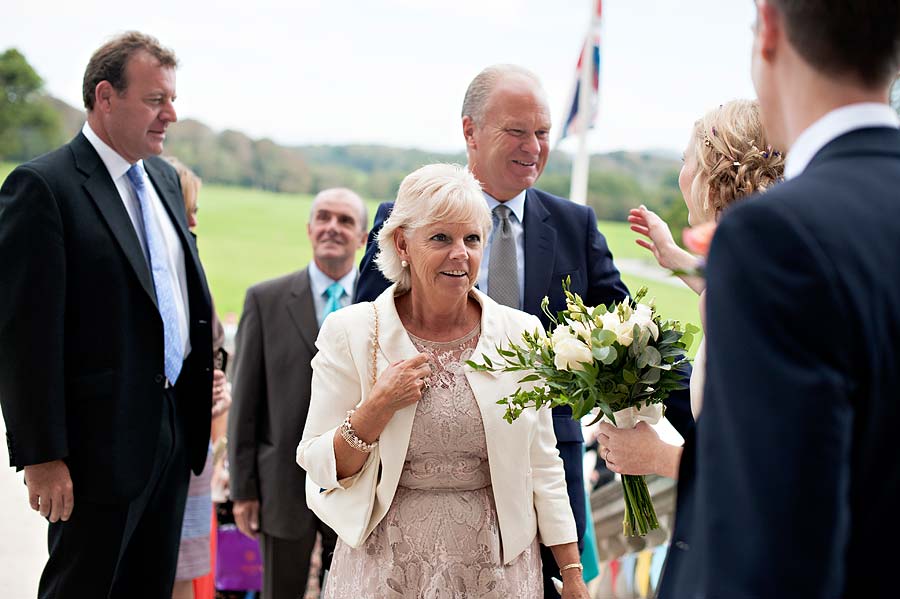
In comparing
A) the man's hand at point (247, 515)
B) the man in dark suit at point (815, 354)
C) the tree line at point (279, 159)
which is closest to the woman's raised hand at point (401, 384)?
the man in dark suit at point (815, 354)

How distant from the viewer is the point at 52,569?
309 centimetres

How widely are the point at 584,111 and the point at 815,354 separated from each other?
7.43 meters

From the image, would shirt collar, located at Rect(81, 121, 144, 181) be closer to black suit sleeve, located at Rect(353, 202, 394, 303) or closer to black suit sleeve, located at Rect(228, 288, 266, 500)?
black suit sleeve, located at Rect(353, 202, 394, 303)

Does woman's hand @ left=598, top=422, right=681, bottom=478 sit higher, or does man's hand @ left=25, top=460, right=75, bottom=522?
woman's hand @ left=598, top=422, right=681, bottom=478

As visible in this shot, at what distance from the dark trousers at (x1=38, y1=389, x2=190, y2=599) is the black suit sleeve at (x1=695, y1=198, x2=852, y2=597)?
2558 mm

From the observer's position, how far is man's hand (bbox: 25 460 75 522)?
297cm

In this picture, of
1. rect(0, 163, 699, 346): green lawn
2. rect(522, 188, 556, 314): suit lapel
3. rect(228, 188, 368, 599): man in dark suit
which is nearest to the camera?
rect(522, 188, 556, 314): suit lapel

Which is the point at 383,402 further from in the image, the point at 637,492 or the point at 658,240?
the point at 658,240

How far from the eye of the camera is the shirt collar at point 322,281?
14.2 feet

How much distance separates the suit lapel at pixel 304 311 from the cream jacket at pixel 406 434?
1478 mm

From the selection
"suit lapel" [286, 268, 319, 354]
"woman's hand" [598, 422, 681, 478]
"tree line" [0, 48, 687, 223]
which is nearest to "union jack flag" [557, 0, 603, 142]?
"tree line" [0, 48, 687, 223]

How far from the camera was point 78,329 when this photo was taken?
3061mm

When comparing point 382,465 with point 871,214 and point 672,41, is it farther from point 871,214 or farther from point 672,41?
point 672,41

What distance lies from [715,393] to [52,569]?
2.71 m
